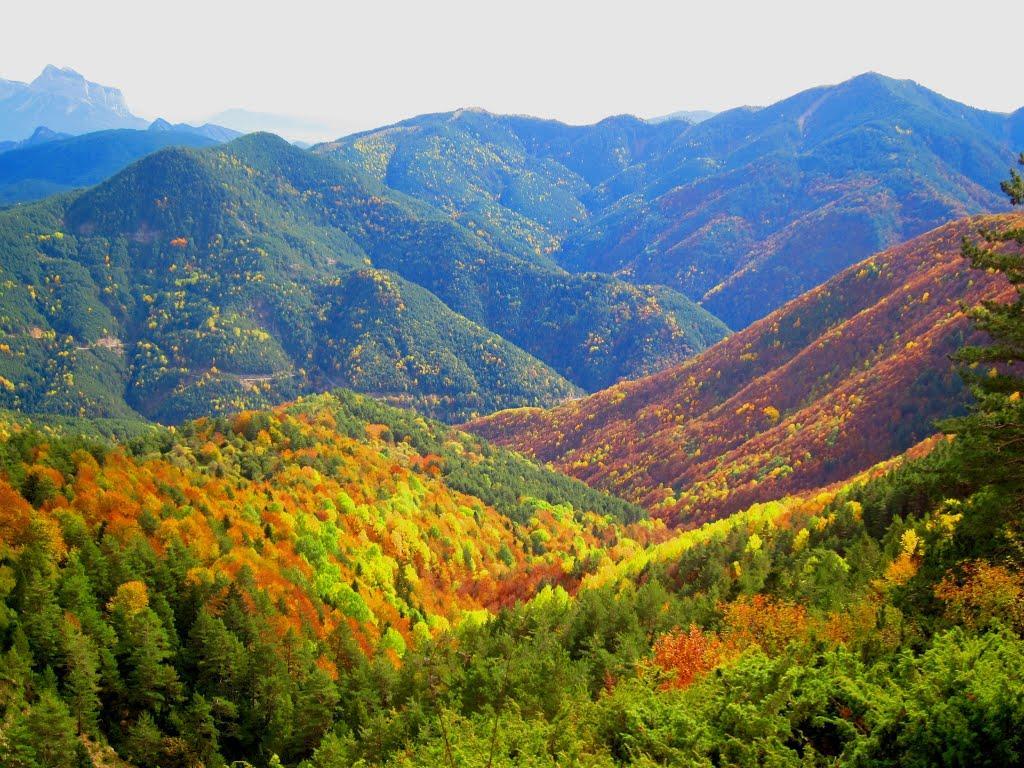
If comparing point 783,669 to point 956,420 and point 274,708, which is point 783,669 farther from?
point 274,708

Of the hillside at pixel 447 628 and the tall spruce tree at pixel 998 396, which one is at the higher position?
the tall spruce tree at pixel 998 396

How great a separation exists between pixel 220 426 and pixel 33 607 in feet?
270

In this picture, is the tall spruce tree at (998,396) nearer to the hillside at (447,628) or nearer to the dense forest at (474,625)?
the dense forest at (474,625)

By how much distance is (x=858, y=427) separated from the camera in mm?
191625

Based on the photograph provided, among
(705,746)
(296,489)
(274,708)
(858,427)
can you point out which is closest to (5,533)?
(274,708)

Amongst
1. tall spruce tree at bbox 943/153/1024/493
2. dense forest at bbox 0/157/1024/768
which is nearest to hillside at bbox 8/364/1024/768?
dense forest at bbox 0/157/1024/768

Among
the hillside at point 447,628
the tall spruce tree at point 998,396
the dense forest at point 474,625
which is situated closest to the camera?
the hillside at point 447,628

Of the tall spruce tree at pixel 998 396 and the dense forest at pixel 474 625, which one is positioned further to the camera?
the tall spruce tree at pixel 998 396

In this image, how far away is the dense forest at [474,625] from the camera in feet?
98.9

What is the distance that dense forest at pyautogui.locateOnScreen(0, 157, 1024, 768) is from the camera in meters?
30.1

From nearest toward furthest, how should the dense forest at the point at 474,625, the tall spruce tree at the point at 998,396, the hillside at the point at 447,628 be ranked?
the hillside at the point at 447,628, the dense forest at the point at 474,625, the tall spruce tree at the point at 998,396

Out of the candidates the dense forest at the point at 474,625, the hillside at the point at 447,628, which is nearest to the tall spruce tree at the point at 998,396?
the dense forest at the point at 474,625

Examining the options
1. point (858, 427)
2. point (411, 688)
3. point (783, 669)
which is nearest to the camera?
point (783, 669)

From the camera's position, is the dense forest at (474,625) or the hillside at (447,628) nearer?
the hillside at (447,628)
